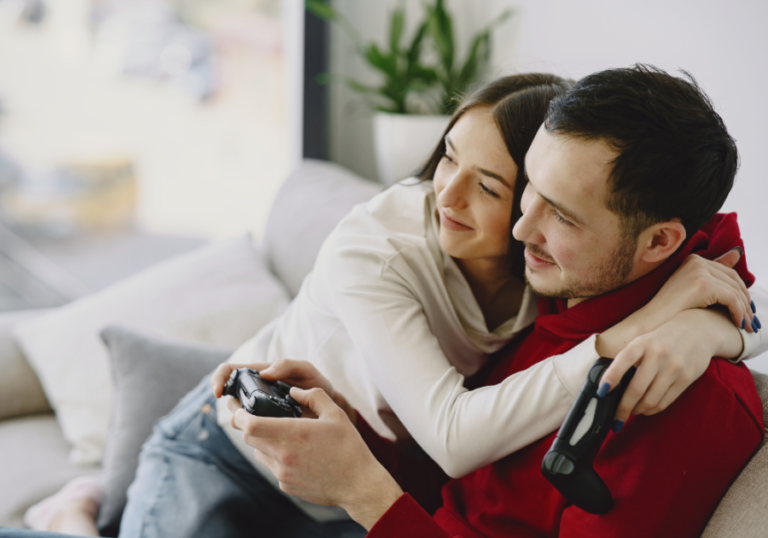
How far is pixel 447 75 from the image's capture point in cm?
203

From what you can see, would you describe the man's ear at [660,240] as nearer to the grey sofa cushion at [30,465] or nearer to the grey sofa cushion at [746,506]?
the grey sofa cushion at [746,506]

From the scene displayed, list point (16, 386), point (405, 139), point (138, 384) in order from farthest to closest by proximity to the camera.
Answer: point (405, 139)
point (16, 386)
point (138, 384)

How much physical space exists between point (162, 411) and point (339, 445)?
713 millimetres

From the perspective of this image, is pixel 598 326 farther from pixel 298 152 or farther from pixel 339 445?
pixel 298 152

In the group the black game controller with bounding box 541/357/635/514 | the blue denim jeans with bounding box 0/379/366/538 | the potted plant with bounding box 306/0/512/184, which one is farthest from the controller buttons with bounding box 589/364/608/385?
the potted plant with bounding box 306/0/512/184

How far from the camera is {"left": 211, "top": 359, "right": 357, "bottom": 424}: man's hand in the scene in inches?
37.9

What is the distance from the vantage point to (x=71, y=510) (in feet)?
4.21

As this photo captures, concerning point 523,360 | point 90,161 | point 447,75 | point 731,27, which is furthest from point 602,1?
point 90,161

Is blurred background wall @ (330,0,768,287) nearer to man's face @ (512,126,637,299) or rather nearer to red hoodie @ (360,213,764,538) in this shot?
red hoodie @ (360,213,764,538)

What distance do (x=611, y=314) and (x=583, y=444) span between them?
237mm

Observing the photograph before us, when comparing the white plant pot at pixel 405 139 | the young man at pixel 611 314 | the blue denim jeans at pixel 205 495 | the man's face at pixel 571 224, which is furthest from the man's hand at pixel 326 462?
the white plant pot at pixel 405 139

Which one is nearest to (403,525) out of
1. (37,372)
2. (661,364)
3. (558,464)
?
(558,464)

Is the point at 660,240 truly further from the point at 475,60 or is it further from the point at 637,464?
the point at 475,60

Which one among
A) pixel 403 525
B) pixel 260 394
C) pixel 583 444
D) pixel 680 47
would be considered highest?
pixel 680 47
